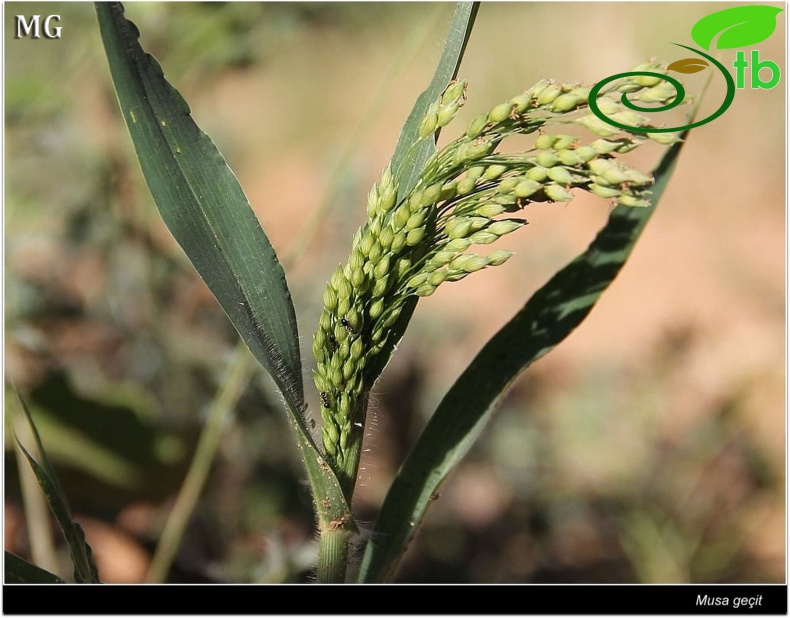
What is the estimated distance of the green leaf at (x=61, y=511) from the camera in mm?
946

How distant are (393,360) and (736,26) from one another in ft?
4.91

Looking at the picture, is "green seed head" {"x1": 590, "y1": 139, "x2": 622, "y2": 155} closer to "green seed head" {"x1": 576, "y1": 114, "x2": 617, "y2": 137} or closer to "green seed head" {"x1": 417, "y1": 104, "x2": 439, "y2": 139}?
"green seed head" {"x1": 576, "y1": 114, "x2": 617, "y2": 137}

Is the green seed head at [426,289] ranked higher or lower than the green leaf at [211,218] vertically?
lower

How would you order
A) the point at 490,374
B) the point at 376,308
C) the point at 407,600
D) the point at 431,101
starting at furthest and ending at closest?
the point at 407,600
the point at 490,374
the point at 431,101
the point at 376,308

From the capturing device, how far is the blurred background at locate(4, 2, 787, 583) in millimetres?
1918

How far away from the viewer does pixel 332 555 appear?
944mm

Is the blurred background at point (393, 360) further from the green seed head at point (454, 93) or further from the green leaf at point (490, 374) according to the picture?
the green seed head at point (454, 93)

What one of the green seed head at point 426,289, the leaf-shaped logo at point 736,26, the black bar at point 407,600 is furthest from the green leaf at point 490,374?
the leaf-shaped logo at point 736,26

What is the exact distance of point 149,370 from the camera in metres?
2.13

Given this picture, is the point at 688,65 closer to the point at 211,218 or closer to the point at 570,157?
the point at 570,157

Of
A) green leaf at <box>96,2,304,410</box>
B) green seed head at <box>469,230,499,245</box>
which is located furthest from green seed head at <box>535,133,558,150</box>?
green leaf at <box>96,2,304,410</box>

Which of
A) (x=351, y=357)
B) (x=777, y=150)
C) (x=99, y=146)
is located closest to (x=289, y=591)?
(x=351, y=357)

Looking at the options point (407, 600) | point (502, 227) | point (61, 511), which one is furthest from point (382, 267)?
point (407, 600)

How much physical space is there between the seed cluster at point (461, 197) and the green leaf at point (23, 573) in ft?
1.56
